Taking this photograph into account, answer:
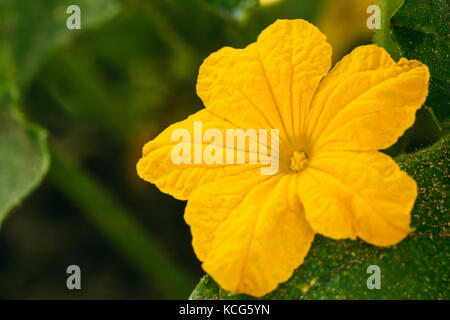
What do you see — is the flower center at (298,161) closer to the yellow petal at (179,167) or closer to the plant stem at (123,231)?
the yellow petal at (179,167)

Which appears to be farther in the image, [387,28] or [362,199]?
[387,28]

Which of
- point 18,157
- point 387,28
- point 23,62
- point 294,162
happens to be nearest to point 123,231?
point 18,157

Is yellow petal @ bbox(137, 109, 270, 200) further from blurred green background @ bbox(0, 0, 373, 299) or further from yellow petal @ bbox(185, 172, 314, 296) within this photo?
blurred green background @ bbox(0, 0, 373, 299)

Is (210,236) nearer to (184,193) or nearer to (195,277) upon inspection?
(184,193)

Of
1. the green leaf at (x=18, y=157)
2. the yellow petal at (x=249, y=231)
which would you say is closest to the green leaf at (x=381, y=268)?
the yellow petal at (x=249, y=231)

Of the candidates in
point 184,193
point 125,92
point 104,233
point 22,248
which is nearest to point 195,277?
point 104,233

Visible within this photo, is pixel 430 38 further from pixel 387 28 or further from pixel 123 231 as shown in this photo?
pixel 123 231
